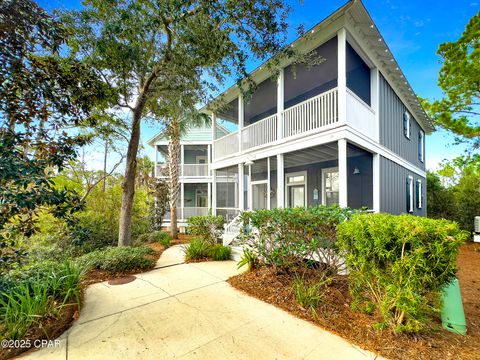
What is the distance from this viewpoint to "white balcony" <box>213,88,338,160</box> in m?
6.14

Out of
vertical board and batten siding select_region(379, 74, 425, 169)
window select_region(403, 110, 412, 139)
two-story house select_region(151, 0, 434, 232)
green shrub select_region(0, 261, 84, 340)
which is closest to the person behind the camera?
green shrub select_region(0, 261, 84, 340)

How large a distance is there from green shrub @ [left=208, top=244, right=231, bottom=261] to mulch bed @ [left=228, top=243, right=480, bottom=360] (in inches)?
63.3

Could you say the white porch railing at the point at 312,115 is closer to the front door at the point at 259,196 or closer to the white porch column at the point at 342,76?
the white porch column at the point at 342,76

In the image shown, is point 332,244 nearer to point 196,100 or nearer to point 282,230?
point 282,230

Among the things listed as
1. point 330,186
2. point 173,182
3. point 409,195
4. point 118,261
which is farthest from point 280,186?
point 409,195

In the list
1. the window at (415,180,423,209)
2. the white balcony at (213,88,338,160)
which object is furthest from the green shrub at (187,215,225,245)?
the window at (415,180,423,209)

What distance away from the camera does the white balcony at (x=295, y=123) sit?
20.2 feet

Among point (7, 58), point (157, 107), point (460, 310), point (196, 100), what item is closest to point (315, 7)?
point (196, 100)

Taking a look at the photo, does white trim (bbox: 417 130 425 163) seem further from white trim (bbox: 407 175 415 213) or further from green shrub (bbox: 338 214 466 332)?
green shrub (bbox: 338 214 466 332)

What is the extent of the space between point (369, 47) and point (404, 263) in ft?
22.3

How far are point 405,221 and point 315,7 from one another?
6.09 m

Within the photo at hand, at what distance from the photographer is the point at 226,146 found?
10164 millimetres

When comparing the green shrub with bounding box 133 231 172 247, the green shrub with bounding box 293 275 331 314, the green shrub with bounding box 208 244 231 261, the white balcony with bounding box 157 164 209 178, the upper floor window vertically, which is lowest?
the green shrub with bounding box 133 231 172 247

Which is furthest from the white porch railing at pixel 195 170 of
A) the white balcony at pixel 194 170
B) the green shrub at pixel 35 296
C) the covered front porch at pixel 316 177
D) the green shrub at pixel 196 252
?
the green shrub at pixel 35 296
